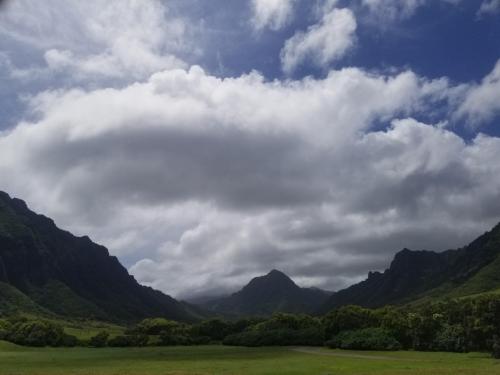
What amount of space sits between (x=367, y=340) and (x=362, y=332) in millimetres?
6389

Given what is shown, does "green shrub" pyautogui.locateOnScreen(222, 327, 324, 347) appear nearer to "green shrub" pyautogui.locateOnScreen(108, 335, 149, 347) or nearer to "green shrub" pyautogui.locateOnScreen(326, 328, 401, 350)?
"green shrub" pyautogui.locateOnScreen(326, 328, 401, 350)

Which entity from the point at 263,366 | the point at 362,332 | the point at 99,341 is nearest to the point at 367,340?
the point at 362,332

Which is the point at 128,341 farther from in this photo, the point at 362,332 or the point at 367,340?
the point at 367,340

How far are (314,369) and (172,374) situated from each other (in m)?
19.5

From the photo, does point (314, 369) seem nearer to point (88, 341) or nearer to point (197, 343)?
point (197, 343)

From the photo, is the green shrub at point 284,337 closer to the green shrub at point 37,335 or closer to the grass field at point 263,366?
the green shrub at point 37,335

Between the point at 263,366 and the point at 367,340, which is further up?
the point at 367,340

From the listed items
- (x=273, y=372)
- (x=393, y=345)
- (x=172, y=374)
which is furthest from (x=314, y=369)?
(x=393, y=345)

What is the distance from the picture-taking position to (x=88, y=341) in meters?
196

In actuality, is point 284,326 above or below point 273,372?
above

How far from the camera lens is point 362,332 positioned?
152 m

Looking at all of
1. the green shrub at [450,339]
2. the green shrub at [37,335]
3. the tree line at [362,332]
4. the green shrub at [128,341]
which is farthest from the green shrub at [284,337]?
the green shrub at [37,335]

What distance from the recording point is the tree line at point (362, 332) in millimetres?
130000

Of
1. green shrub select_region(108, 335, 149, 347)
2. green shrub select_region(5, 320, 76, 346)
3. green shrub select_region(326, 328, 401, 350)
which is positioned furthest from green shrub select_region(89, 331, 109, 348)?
green shrub select_region(326, 328, 401, 350)
